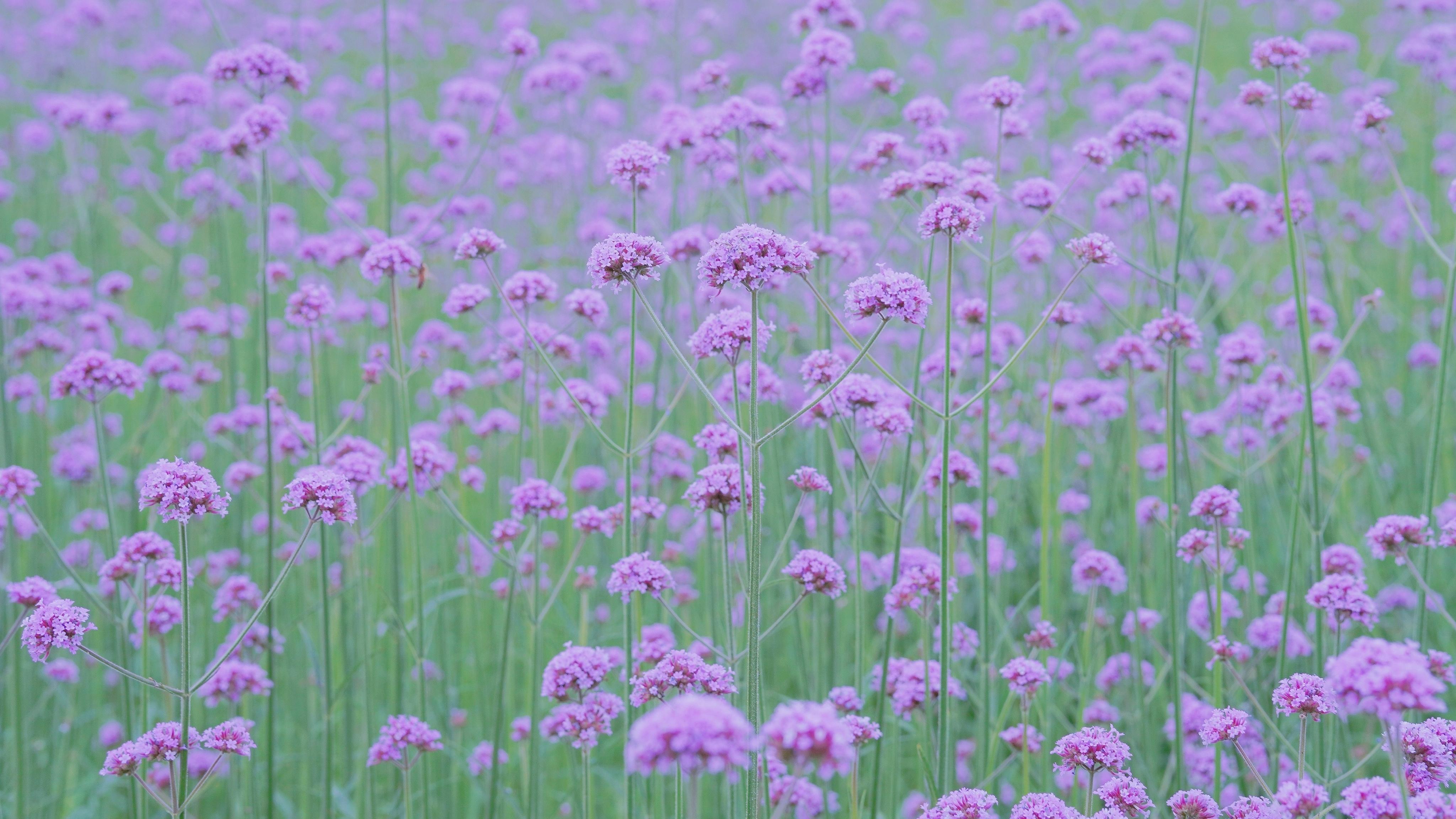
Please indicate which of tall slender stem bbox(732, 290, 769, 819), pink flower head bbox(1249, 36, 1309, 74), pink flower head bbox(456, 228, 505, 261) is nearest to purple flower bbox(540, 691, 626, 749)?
tall slender stem bbox(732, 290, 769, 819)

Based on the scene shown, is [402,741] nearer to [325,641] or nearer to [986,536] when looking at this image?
[325,641]

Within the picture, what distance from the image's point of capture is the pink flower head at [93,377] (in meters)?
3.31

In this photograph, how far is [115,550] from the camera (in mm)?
3627

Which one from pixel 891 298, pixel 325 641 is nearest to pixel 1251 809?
pixel 891 298

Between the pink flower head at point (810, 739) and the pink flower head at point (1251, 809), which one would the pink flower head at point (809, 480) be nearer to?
the pink flower head at point (1251, 809)

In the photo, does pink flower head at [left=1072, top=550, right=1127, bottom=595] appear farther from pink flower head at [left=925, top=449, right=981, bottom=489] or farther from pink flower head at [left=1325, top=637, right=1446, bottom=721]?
pink flower head at [left=1325, top=637, right=1446, bottom=721]

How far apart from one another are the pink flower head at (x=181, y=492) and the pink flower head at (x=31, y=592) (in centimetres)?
66

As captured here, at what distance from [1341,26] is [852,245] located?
10.6 meters

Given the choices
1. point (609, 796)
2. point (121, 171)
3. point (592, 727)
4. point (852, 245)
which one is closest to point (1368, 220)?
point (852, 245)

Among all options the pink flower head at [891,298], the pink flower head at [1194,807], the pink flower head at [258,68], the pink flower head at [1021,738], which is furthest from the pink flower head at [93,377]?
the pink flower head at [1194,807]

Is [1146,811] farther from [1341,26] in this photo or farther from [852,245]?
[1341,26]

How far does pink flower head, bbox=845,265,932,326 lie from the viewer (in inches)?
90.7

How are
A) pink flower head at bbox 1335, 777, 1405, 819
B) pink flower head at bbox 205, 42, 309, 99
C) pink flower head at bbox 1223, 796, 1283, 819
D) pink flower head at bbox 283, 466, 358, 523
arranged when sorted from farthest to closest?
pink flower head at bbox 205, 42, 309, 99 → pink flower head at bbox 283, 466, 358, 523 → pink flower head at bbox 1223, 796, 1283, 819 → pink flower head at bbox 1335, 777, 1405, 819

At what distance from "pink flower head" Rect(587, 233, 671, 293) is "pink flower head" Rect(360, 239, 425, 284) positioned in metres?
0.99
